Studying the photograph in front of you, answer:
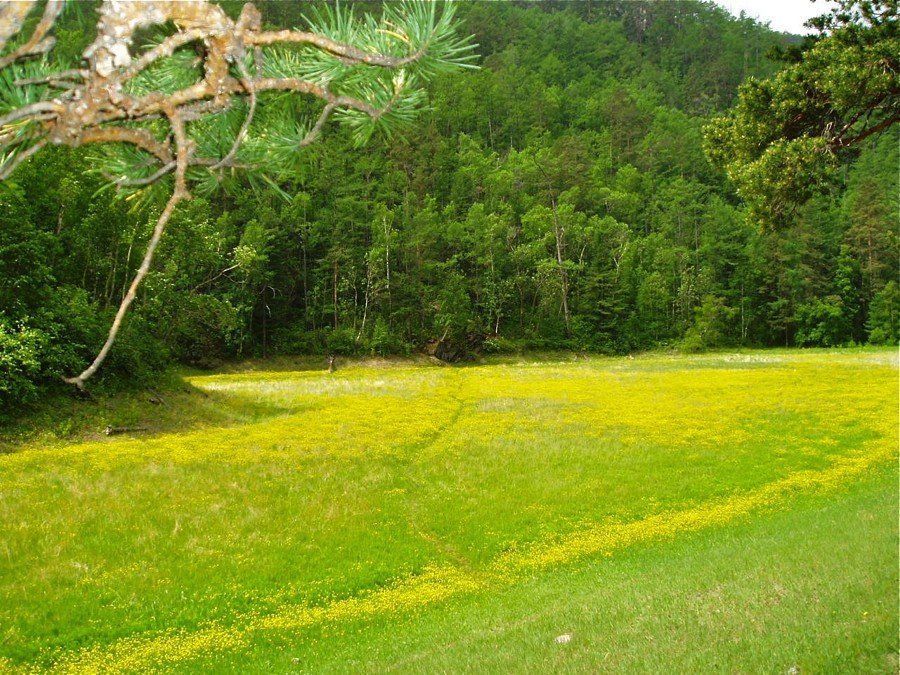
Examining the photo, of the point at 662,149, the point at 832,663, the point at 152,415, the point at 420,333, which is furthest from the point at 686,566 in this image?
the point at 662,149

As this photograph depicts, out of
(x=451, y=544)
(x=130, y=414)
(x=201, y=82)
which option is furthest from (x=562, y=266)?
(x=201, y=82)

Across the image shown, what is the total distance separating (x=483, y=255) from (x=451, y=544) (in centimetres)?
7273

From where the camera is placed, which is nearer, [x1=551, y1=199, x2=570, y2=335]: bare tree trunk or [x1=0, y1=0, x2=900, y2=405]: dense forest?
[x1=0, y1=0, x2=900, y2=405]: dense forest

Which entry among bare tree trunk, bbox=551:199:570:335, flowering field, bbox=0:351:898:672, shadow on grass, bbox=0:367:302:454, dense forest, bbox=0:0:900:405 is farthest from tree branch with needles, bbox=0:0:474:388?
bare tree trunk, bbox=551:199:570:335

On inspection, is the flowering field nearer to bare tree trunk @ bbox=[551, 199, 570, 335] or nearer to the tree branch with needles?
the tree branch with needles

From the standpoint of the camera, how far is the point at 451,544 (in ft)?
51.0

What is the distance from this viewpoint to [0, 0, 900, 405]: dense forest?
39.6 m

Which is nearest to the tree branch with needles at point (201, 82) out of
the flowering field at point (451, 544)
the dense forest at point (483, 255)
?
the flowering field at point (451, 544)

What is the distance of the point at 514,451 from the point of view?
74.9ft

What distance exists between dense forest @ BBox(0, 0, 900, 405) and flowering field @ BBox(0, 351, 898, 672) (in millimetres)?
10637

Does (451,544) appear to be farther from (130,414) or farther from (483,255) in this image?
(483,255)

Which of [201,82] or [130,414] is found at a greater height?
[201,82]

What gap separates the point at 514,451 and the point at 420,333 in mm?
51096

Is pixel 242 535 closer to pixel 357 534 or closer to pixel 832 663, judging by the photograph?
pixel 357 534
